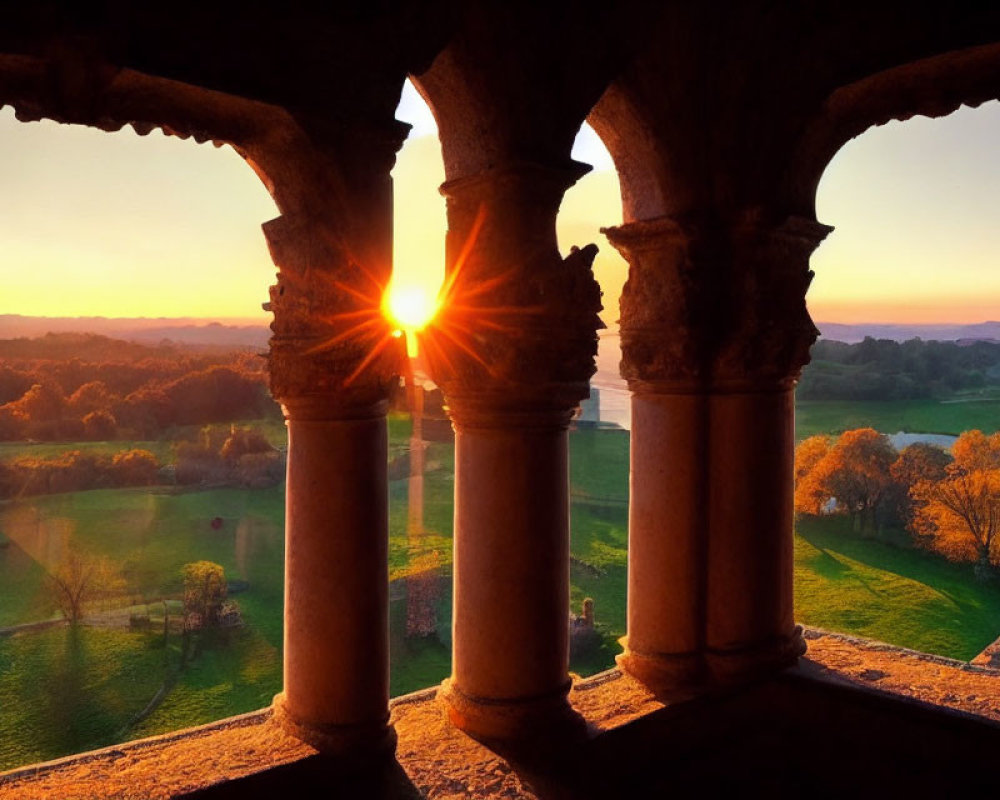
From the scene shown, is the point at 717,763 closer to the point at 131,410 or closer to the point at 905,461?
the point at 131,410

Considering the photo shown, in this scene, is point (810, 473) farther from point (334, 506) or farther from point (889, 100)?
point (334, 506)

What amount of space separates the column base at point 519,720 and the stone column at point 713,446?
101cm

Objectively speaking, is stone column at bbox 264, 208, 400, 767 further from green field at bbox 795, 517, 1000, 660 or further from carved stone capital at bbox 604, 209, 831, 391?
green field at bbox 795, 517, 1000, 660

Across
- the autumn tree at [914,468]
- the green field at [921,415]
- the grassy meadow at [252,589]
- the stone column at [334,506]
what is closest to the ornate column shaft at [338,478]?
the stone column at [334,506]

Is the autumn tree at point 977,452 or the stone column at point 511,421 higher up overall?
the stone column at point 511,421

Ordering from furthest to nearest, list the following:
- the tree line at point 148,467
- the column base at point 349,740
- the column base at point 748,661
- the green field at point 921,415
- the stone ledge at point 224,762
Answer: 1. the green field at point 921,415
2. the tree line at point 148,467
3. the column base at point 748,661
4. the column base at point 349,740
5. the stone ledge at point 224,762

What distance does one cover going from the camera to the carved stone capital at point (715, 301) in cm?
543

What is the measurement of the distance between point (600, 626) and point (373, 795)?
698 inches

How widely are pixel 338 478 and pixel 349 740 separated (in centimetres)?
131

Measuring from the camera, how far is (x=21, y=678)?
19.3 metres

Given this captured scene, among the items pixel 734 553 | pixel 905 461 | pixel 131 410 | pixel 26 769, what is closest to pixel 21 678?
pixel 131 410

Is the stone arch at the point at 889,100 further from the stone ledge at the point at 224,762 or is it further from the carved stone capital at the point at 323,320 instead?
the stone ledge at the point at 224,762

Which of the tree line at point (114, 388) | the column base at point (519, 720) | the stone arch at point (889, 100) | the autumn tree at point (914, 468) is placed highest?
the stone arch at point (889, 100)

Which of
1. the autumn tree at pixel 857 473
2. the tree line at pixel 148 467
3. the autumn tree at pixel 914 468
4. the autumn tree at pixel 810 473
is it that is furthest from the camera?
the autumn tree at pixel 810 473
